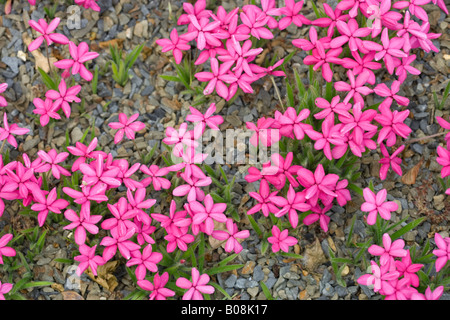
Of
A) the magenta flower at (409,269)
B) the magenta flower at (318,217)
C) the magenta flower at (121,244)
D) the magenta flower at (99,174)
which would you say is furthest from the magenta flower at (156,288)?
the magenta flower at (409,269)

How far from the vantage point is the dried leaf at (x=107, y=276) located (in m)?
2.57

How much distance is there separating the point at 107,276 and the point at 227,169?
2.74 ft

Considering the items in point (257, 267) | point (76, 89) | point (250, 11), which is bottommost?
point (257, 267)

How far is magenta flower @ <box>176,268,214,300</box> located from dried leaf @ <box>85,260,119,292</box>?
A: 0.45 m

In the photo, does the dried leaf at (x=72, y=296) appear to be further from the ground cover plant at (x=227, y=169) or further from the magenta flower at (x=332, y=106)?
the magenta flower at (x=332, y=106)

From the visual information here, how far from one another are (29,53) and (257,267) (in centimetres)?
185

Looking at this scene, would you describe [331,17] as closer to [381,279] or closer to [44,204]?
[381,279]

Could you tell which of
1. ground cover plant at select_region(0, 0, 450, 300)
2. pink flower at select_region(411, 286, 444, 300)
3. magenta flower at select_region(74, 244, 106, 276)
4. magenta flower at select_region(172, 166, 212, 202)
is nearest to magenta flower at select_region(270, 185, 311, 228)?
ground cover plant at select_region(0, 0, 450, 300)

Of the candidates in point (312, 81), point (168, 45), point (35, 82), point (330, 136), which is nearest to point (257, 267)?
point (330, 136)

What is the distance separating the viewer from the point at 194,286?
2.31 metres

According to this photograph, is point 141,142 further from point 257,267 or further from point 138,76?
point 257,267

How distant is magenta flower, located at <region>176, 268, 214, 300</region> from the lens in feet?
7.49

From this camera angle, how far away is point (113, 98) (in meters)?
3.02

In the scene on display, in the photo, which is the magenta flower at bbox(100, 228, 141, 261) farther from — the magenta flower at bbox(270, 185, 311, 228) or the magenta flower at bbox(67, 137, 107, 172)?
the magenta flower at bbox(270, 185, 311, 228)
